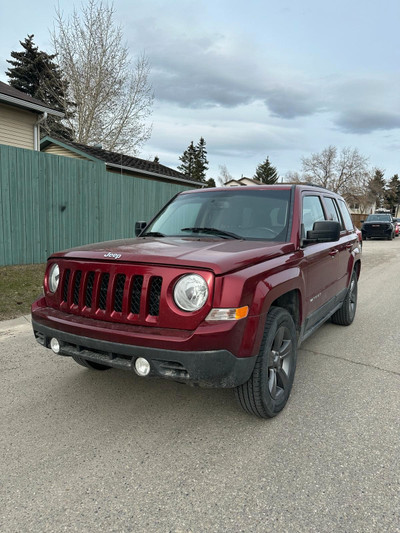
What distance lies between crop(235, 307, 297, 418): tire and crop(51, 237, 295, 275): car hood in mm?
475

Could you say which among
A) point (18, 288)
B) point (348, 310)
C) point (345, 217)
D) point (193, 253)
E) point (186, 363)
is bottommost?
point (18, 288)

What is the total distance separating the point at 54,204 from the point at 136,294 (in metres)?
7.34

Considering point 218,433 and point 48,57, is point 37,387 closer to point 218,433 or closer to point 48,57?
point 218,433

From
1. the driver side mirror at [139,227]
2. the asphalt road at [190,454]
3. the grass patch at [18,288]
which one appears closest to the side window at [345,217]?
the asphalt road at [190,454]

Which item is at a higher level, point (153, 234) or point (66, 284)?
point (153, 234)

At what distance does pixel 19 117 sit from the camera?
43.8 feet

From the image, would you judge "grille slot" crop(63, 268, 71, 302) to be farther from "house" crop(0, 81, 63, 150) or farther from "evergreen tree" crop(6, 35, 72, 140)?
"evergreen tree" crop(6, 35, 72, 140)

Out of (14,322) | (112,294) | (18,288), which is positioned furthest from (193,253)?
(18,288)

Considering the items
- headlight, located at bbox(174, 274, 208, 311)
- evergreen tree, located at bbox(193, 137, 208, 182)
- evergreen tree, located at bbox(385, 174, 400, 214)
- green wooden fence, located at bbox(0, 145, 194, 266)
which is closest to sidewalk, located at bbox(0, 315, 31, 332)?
green wooden fence, located at bbox(0, 145, 194, 266)

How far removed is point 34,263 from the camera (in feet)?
28.7

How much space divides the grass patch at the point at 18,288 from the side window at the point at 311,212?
13.6 feet

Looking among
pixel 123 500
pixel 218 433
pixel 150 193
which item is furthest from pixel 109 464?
pixel 150 193

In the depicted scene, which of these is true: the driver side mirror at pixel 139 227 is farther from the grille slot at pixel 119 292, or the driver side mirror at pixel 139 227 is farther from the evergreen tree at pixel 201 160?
the evergreen tree at pixel 201 160

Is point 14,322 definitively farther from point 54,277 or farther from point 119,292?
point 119,292
